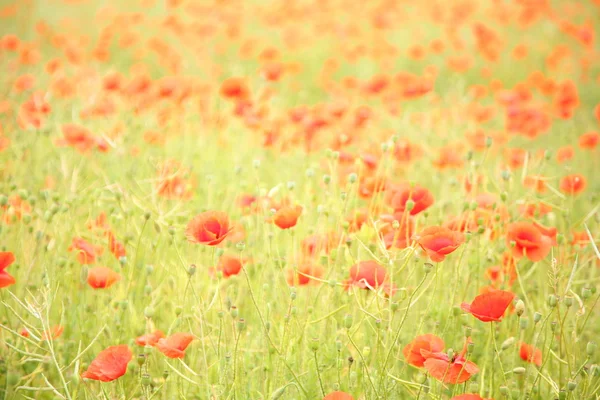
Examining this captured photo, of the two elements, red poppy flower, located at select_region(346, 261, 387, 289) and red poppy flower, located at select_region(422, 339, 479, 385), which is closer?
red poppy flower, located at select_region(422, 339, 479, 385)

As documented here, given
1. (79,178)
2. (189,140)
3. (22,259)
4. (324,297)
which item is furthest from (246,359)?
(189,140)

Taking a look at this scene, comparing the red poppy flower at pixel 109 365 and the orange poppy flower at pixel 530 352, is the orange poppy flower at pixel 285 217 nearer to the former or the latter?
the red poppy flower at pixel 109 365

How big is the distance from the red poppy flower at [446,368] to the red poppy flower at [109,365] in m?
0.67

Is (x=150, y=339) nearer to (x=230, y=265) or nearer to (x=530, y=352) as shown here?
(x=230, y=265)

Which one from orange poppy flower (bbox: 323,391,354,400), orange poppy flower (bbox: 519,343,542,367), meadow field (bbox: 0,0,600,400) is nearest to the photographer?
orange poppy flower (bbox: 323,391,354,400)

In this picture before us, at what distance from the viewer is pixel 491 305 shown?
1.39 metres

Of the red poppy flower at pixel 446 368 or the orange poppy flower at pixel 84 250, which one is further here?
the orange poppy flower at pixel 84 250

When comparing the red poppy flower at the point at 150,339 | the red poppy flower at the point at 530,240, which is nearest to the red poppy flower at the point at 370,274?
the red poppy flower at the point at 530,240

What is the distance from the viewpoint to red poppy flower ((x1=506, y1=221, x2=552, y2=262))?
1722 mm

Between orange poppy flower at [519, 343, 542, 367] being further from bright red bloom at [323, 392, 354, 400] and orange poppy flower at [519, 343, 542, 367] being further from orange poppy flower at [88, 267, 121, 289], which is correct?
orange poppy flower at [88, 267, 121, 289]

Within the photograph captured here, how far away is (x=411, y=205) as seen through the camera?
1.68m

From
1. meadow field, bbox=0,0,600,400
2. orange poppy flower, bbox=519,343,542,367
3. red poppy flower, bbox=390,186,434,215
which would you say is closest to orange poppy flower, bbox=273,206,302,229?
meadow field, bbox=0,0,600,400

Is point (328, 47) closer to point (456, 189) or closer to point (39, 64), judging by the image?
point (39, 64)

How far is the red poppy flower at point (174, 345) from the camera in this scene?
1413 mm
